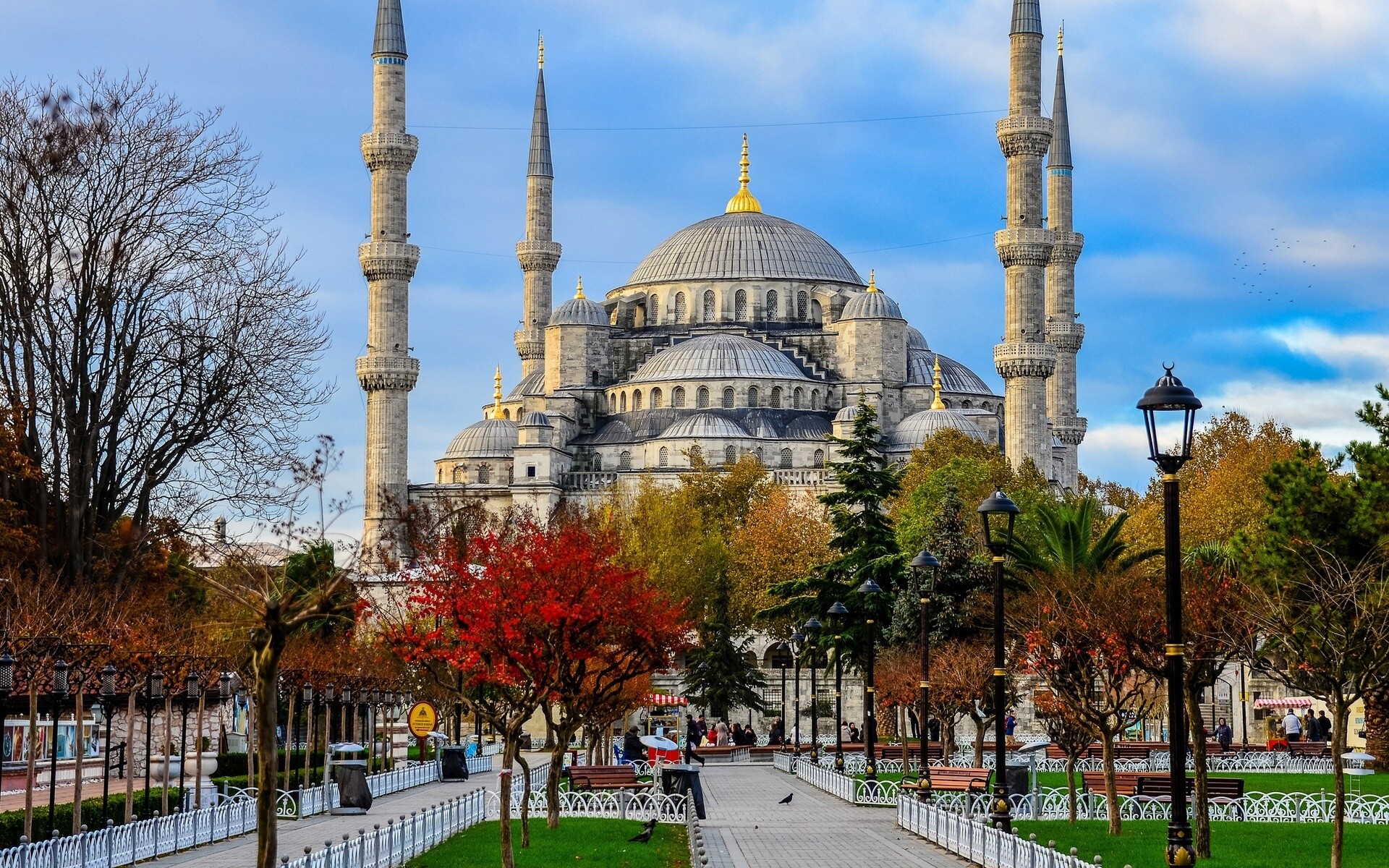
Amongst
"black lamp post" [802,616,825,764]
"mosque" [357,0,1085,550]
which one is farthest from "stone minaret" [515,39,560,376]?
"black lamp post" [802,616,825,764]

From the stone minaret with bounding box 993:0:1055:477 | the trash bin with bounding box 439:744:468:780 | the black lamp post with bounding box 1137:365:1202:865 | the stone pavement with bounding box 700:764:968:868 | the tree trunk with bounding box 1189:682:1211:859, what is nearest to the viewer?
the black lamp post with bounding box 1137:365:1202:865

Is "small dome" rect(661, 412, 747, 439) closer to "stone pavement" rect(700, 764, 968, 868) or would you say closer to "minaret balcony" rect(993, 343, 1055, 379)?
"minaret balcony" rect(993, 343, 1055, 379)

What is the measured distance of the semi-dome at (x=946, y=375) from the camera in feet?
262

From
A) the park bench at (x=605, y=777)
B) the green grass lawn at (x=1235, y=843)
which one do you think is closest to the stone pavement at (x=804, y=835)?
the park bench at (x=605, y=777)

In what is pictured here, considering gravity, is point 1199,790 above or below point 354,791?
above

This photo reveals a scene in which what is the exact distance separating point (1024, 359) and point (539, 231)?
23.6 m

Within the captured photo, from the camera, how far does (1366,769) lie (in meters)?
29.2

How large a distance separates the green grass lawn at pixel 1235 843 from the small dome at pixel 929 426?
50320 millimetres

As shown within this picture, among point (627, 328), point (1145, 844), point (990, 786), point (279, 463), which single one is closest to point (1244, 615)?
point (1145, 844)

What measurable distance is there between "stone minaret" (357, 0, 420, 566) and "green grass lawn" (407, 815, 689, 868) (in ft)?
133

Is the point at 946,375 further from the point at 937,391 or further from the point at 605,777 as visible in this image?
the point at 605,777

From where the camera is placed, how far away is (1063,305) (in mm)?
69812

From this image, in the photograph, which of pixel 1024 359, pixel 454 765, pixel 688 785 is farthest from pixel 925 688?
pixel 1024 359

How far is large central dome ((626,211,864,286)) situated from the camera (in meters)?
84.7
